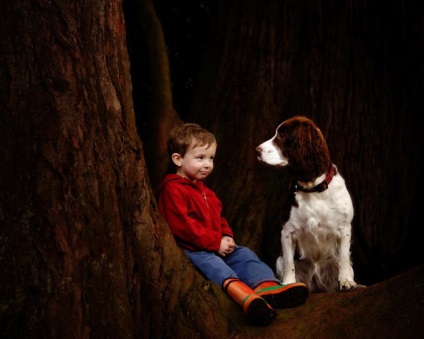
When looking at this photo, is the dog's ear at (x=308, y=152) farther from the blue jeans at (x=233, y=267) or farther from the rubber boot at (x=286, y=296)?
the rubber boot at (x=286, y=296)

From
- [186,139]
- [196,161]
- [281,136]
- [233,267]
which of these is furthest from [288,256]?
[186,139]

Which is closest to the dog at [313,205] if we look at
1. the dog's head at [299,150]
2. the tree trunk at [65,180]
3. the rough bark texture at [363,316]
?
the dog's head at [299,150]

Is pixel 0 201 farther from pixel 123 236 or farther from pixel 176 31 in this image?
pixel 176 31

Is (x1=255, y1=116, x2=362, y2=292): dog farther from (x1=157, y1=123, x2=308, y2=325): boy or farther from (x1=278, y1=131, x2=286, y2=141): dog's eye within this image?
(x1=157, y1=123, x2=308, y2=325): boy

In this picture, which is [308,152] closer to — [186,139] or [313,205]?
[313,205]

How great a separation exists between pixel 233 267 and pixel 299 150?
3.23ft

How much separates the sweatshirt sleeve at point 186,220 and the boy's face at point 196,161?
0.16 m

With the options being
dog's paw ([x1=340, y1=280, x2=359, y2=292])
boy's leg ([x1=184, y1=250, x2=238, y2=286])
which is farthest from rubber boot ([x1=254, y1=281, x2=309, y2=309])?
dog's paw ([x1=340, y1=280, x2=359, y2=292])

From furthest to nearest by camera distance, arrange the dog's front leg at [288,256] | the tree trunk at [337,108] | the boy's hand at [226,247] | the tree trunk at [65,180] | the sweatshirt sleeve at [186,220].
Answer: the tree trunk at [337,108] < the dog's front leg at [288,256] < the boy's hand at [226,247] < the sweatshirt sleeve at [186,220] < the tree trunk at [65,180]

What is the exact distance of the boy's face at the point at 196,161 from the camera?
397 centimetres

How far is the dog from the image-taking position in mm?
4160

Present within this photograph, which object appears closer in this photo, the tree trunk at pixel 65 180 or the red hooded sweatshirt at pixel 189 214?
the tree trunk at pixel 65 180

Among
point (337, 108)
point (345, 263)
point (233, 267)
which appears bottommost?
point (345, 263)

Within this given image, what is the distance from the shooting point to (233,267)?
3.92 meters
